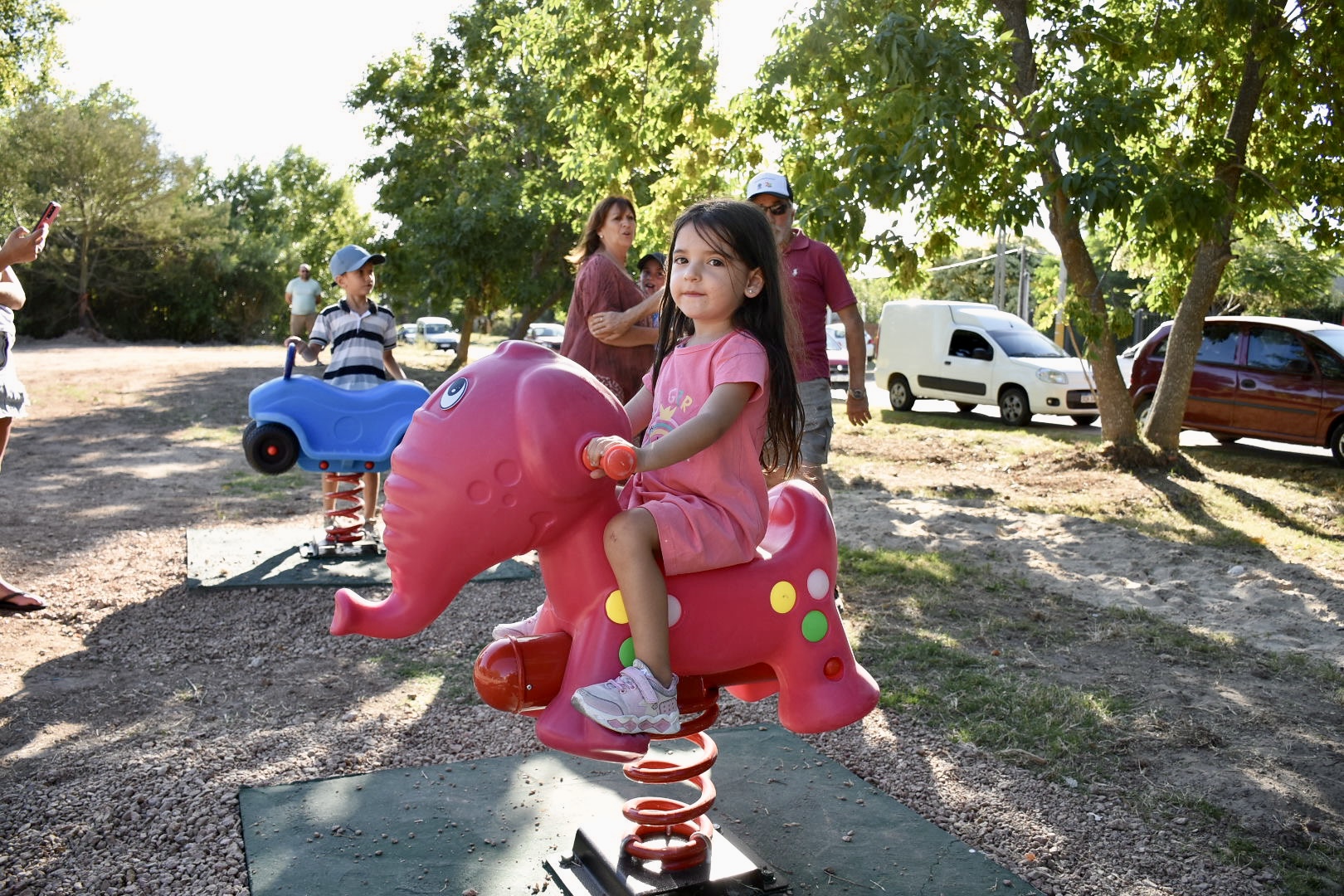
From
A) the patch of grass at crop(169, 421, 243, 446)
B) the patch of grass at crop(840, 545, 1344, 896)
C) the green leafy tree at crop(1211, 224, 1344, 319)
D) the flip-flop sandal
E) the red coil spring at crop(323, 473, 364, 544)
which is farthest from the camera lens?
the green leafy tree at crop(1211, 224, 1344, 319)

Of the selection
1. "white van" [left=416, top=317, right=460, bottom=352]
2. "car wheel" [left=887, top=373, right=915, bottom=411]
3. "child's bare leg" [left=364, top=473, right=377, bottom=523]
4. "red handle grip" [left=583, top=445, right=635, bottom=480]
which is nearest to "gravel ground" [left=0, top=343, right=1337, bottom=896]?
"child's bare leg" [left=364, top=473, right=377, bottom=523]

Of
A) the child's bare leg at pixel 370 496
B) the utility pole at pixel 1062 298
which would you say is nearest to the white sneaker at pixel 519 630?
the child's bare leg at pixel 370 496

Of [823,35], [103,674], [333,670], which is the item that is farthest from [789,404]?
[823,35]

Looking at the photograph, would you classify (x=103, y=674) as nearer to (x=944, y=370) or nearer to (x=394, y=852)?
(x=394, y=852)

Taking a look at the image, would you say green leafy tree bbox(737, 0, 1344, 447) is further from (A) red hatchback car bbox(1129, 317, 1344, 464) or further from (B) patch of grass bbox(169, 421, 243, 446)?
(B) patch of grass bbox(169, 421, 243, 446)

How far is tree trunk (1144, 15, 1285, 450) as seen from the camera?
430 inches

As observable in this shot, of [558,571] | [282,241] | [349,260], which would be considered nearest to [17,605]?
[349,260]

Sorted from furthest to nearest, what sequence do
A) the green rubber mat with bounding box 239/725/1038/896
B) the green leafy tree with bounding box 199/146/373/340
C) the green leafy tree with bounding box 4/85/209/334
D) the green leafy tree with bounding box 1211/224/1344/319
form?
the green leafy tree with bounding box 4/85/209/334, the green leafy tree with bounding box 199/146/373/340, the green leafy tree with bounding box 1211/224/1344/319, the green rubber mat with bounding box 239/725/1038/896

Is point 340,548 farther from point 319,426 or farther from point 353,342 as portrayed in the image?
point 353,342

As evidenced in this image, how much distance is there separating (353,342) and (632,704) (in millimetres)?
4772

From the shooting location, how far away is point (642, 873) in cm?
297

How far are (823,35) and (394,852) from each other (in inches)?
327

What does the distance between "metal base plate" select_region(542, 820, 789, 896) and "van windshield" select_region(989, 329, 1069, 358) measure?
15.4 metres

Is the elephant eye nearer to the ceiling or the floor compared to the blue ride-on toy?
nearer to the ceiling
